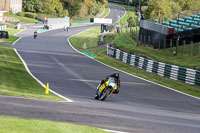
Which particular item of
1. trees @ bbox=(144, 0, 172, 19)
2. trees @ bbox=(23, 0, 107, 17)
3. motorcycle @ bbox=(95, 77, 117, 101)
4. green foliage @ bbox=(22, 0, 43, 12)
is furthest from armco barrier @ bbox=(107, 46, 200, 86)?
trees @ bbox=(23, 0, 107, 17)

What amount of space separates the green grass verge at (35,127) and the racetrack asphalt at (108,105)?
1.30m

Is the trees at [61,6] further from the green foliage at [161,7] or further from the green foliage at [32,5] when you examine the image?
the green foliage at [161,7]

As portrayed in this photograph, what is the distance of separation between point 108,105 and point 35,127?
8.07m

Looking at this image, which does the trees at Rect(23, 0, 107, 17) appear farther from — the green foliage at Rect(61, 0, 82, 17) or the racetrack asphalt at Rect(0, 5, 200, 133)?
the racetrack asphalt at Rect(0, 5, 200, 133)

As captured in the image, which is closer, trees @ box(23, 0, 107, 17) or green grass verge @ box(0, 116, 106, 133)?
green grass verge @ box(0, 116, 106, 133)

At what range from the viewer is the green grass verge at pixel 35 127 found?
31.5ft

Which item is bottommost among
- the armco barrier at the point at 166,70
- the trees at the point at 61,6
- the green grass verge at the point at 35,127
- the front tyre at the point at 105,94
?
the armco barrier at the point at 166,70

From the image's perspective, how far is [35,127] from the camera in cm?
1006

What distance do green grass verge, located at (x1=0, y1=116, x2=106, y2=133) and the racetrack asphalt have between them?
4.26ft

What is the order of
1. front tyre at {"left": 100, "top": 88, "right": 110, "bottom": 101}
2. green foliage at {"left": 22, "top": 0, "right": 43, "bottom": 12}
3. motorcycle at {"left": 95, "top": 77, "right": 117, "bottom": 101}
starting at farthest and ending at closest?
green foliage at {"left": 22, "top": 0, "right": 43, "bottom": 12}
front tyre at {"left": 100, "top": 88, "right": 110, "bottom": 101}
motorcycle at {"left": 95, "top": 77, "right": 117, "bottom": 101}

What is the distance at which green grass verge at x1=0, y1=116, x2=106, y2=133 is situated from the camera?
959cm

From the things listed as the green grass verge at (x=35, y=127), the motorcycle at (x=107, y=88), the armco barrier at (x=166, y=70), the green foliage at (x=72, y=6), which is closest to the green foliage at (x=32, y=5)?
the green foliage at (x=72, y=6)

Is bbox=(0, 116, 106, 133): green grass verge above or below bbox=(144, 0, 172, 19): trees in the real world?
below

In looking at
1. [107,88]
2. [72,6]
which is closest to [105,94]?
[107,88]
